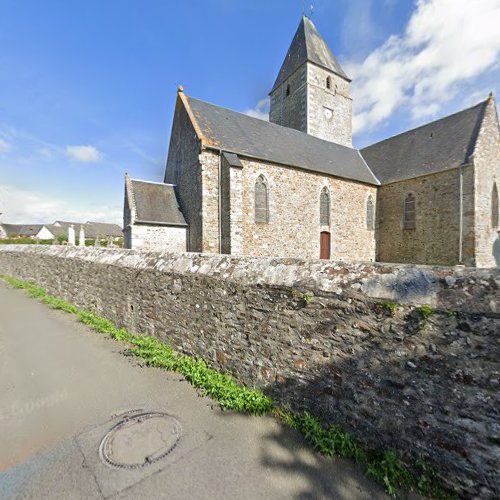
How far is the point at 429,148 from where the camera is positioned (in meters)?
17.5

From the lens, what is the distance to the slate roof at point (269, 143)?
543 inches

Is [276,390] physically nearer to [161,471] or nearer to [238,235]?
[161,471]

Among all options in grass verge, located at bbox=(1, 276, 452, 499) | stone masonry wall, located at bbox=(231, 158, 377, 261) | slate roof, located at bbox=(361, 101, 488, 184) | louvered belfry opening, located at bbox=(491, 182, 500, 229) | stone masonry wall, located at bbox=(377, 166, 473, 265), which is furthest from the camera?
louvered belfry opening, located at bbox=(491, 182, 500, 229)

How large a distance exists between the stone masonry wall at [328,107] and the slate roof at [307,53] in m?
0.82

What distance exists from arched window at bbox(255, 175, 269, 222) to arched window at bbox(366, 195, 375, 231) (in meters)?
8.93

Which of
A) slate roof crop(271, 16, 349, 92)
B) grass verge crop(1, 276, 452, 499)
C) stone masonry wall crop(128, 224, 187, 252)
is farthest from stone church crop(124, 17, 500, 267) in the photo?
slate roof crop(271, 16, 349, 92)

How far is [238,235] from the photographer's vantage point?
41.4 ft

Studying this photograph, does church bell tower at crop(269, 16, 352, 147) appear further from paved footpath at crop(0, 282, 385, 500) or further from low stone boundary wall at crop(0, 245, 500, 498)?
paved footpath at crop(0, 282, 385, 500)

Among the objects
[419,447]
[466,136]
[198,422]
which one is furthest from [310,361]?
[466,136]

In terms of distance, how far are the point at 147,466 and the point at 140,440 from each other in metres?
0.35

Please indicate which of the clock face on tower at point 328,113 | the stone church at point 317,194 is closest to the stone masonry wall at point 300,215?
the stone church at point 317,194

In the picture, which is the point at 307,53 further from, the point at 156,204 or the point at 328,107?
the point at 156,204

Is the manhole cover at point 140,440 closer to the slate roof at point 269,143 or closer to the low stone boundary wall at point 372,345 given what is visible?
the low stone boundary wall at point 372,345

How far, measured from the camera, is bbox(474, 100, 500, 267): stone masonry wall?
14.3 meters
